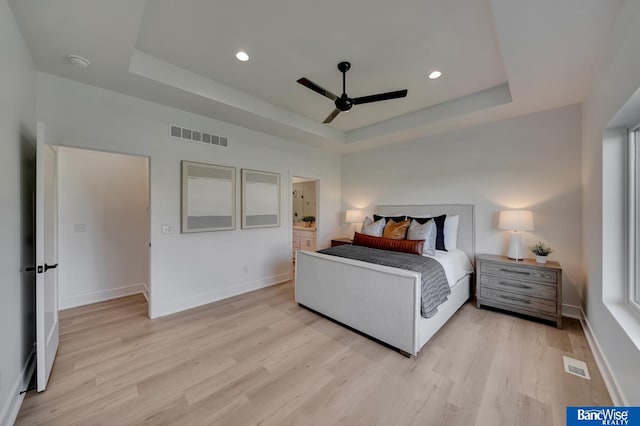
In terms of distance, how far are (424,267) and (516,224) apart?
59.6 inches

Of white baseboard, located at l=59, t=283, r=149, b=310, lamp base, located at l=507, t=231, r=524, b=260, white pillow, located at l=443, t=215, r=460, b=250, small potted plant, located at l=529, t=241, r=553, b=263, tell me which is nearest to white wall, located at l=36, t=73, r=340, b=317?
white baseboard, located at l=59, t=283, r=149, b=310

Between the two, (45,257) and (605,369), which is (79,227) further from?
(605,369)

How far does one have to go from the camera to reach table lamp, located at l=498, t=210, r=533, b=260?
3.06 meters

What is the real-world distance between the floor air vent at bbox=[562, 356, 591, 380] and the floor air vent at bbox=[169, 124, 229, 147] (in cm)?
443

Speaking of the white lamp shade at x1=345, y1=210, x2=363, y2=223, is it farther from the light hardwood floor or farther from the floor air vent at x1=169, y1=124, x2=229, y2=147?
the floor air vent at x1=169, y1=124, x2=229, y2=147

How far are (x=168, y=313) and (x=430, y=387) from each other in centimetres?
304

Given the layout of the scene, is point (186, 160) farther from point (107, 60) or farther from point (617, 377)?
point (617, 377)

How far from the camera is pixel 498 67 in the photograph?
8.46 feet

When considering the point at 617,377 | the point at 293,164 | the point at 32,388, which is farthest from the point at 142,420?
the point at 293,164

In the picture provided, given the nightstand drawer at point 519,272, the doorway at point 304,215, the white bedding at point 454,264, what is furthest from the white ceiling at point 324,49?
the doorway at point 304,215

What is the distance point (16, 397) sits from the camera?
1636 mm

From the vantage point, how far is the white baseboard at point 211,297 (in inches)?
123

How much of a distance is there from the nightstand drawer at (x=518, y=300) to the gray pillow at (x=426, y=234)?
81 centimetres

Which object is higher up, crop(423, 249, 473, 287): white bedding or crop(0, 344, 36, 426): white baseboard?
crop(423, 249, 473, 287): white bedding
